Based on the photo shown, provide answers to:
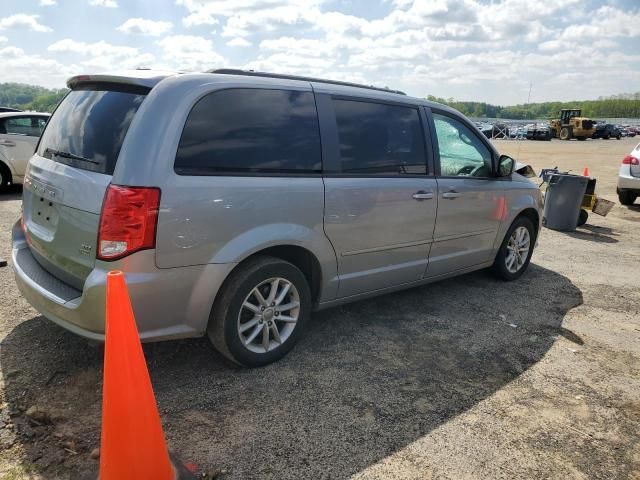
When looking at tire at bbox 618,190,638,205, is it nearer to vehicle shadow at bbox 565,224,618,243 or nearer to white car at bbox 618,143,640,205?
white car at bbox 618,143,640,205

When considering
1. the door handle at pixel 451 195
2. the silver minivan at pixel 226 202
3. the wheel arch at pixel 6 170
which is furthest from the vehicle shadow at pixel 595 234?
the wheel arch at pixel 6 170

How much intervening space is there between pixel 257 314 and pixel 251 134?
1128 mm

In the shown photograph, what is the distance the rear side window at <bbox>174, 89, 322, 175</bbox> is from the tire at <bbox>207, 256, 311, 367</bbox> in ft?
2.02

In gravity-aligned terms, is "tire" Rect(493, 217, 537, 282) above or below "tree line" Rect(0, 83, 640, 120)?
below

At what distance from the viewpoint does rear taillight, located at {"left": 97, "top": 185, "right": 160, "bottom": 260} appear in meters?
2.57

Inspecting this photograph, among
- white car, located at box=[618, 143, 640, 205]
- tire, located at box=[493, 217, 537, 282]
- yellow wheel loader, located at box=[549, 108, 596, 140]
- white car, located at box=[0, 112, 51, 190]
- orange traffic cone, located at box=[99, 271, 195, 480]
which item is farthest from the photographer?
yellow wheel loader, located at box=[549, 108, 596, 140]

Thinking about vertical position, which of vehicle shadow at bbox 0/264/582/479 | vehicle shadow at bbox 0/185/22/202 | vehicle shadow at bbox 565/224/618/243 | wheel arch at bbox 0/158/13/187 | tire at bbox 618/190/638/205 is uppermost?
wheel arch at bbox 0/158/13/187

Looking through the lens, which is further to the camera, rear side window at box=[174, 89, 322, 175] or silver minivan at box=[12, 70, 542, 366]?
rear side window at box=[174, 89, 322, 175]

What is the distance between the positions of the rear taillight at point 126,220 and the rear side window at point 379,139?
1.41 metres

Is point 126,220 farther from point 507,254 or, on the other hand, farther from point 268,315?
point 507,254

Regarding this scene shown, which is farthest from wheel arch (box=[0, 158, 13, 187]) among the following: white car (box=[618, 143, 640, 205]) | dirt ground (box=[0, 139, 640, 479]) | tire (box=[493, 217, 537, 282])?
white car (box=[618, 143, 640, 205])

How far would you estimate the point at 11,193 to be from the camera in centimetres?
989

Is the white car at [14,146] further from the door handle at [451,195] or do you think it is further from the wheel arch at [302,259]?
the door handle at [451,195]

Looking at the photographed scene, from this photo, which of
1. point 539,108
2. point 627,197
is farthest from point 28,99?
point 539,108
